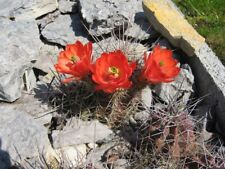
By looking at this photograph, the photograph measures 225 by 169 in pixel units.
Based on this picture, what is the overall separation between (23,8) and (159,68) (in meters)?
1.36

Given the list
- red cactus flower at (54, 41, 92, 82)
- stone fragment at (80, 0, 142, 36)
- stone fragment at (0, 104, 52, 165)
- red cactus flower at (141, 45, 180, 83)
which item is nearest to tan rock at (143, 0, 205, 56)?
stone fragment at (80, 0, 142, 36)

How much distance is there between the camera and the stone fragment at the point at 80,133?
11.3 feet

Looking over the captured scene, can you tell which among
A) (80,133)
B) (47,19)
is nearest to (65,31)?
(47,19)

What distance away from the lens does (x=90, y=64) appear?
335 cm

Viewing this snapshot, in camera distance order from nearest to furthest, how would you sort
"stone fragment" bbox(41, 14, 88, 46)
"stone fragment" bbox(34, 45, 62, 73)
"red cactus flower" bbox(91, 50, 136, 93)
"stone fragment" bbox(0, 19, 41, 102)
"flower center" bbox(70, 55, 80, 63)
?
"red cactus flower" bbox(91, 50, 136, 93)
"flower center" bbox(70, 55, 80, 63)
"stone fragment" bbox(0, 19, 41, 102)
"stone fragment" bbox(34, 45, 62, 73)
"stone fragment" bbox(41, 14, 88, 46)

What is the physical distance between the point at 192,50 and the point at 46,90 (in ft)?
3.54

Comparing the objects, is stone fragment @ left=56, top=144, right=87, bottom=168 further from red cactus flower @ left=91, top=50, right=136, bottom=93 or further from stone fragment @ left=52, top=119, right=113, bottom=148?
red cactus flower @ left=91, top=50, right=136, bottom=93

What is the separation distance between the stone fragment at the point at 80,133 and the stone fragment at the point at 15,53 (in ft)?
1.43

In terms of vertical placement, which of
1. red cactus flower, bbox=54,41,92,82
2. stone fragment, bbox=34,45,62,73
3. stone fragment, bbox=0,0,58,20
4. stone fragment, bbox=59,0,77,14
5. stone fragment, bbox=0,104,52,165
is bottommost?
stone fragment, bbox=0,104,52,165

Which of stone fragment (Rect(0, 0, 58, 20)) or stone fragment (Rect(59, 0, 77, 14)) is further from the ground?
stone fragment (Rect(0, 0, 58, 20))

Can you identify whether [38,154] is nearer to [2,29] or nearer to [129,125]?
[129,125]

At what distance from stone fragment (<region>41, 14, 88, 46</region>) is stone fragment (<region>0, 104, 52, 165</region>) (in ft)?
2.69

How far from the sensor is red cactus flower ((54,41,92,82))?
11.0 feet

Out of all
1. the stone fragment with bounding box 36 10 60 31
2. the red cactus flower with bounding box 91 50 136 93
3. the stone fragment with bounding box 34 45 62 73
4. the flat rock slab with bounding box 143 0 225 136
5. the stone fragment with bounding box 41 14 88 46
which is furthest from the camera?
the stone fragment with bounding box 36 10 60 31
